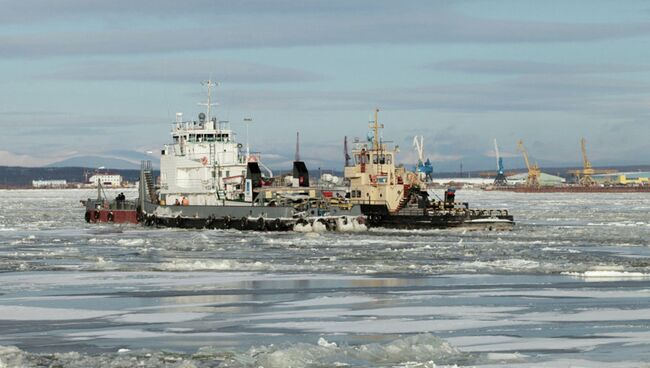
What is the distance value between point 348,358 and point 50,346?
16.7ft

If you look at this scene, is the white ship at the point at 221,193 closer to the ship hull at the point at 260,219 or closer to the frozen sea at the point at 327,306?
the ship hull at the point at 260,219

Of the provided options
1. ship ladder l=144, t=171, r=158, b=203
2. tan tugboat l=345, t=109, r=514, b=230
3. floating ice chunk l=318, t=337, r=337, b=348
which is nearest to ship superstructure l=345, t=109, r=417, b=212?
tan tugboat l=345, t=109, r=514, b=230

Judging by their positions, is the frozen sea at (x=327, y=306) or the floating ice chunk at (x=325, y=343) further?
the floating ice chunk at (x=325, y=343)

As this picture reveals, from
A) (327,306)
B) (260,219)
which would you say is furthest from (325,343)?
(260,219)

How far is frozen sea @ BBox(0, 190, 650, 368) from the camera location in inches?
745

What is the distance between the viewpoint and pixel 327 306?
25.4m

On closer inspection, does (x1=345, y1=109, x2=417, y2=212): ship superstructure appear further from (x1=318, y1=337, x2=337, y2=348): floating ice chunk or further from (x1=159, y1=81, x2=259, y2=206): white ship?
(x1=318, y1=337, x2=337, y2=348): floating ice chunk

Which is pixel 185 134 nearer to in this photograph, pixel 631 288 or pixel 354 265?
pixel 354 265

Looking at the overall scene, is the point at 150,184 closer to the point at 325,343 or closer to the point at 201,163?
the point at 201,163

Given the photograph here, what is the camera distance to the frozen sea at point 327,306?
62.1ft

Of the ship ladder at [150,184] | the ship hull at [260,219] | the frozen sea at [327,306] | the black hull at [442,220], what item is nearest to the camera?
the frozen sea at [327,306]

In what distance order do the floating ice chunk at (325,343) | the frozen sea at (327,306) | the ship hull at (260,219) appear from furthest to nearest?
the ship hull at (260,219), the floating ice chunk at (325,343), the frozen sea at (327,306)

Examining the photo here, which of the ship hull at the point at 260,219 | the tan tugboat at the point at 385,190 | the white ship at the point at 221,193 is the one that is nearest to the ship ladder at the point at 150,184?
the white ship at the point at 221,193

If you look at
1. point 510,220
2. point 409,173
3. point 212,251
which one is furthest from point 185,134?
point 212,251
